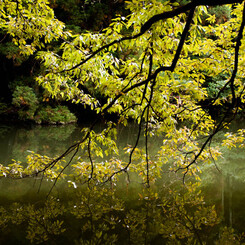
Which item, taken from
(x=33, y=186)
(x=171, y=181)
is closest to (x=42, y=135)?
(x=33, y=186)

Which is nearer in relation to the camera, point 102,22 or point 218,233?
point 218,233

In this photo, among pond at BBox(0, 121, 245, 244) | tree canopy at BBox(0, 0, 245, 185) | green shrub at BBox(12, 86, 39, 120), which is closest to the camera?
tree canopy at BBox(0, 0, 245, 185)

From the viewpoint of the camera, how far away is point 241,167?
5.55 meters

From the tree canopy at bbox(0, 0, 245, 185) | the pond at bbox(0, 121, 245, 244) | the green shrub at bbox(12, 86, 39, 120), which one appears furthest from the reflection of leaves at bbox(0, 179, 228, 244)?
the green shrub at bbox(12, 86, 39, 120)

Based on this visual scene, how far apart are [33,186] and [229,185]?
10.7 feet

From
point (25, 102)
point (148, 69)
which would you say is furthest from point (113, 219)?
point (25, 102)

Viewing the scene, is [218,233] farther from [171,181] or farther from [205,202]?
[171,181]

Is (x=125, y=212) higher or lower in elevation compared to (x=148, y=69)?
lower

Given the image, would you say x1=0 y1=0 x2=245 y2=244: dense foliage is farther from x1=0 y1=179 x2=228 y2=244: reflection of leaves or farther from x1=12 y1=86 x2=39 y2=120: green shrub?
x1=12 y1=86 x2=39 y2=120: green shrub

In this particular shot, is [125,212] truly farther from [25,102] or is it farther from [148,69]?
[25,102]

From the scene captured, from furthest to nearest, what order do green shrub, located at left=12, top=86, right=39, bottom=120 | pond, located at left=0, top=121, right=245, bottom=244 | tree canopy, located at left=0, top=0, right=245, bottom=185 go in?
→ green shrub, located at left=12, top=86, right=39, bottom=120
pond, located at left=0, top=121, right=245, bottom=244
tree canopy, located at left=0, top=0, right=245, bottom=185

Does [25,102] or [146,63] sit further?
[25,102]

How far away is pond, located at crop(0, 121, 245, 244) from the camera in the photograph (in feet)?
8.77

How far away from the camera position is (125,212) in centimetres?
320
